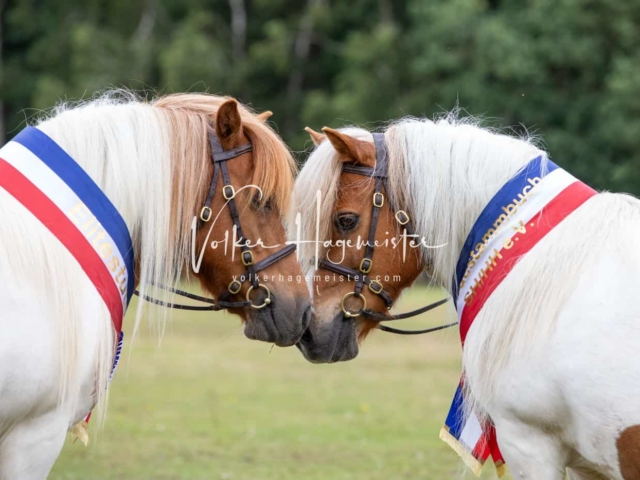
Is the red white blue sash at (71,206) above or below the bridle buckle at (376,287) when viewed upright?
above

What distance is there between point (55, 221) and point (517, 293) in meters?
2.04

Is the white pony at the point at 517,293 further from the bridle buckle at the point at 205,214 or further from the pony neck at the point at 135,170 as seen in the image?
the pony neck at the point at 135,170

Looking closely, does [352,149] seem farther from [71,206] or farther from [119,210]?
[71,206]

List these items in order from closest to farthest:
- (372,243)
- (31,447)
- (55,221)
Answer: (31,447), (55,221), (372,243)

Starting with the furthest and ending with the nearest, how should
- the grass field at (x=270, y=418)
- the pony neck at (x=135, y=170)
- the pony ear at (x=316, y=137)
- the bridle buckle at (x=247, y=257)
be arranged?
the grass field at (x=270, y=418) < the pony ear at (x=316, y=137) < the bridle buckle at (x=247, y=257) < the pony neck at (x=135, y=170)

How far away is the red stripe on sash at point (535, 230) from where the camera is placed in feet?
12.8

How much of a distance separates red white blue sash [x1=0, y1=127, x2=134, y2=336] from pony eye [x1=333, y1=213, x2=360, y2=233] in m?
1.09

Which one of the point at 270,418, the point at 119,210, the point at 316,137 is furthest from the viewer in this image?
the point at 270,418

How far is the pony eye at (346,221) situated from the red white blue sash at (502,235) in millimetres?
556

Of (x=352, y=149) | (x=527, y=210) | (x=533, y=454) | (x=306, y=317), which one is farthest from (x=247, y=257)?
(x=533, y=454)

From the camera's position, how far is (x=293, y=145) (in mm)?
31922

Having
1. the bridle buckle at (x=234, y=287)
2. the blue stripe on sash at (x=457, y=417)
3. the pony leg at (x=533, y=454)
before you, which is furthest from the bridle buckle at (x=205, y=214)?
the pony leg at (x=533, y=454)

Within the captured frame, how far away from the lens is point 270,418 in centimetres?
1076

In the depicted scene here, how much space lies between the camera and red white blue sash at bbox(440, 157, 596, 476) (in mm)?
3925
